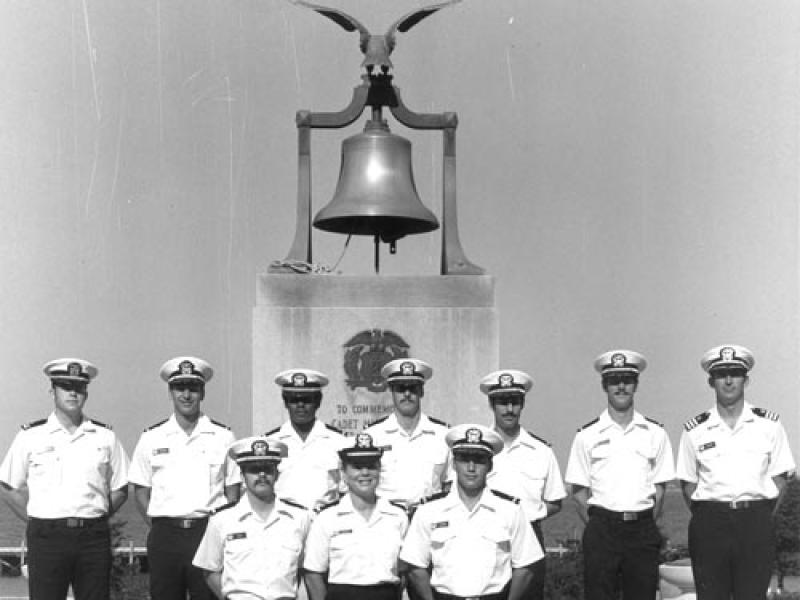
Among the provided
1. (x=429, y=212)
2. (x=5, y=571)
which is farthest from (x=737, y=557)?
(x=5, y=571)

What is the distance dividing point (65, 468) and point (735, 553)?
387 cm

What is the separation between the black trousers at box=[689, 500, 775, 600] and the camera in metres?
6.18

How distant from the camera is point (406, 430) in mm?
→ 6344

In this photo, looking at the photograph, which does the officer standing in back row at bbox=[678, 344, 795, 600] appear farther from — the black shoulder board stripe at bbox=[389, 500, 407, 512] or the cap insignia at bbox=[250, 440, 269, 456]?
the cap insignia at bbox=[250, 440, 269, 456]

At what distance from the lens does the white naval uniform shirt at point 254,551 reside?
539cm

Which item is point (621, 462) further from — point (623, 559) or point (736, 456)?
point (736, 456)

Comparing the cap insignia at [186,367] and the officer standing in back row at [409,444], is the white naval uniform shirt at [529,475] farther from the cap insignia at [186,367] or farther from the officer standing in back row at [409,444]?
the cap insignia at [186,367]

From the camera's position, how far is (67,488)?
635cm

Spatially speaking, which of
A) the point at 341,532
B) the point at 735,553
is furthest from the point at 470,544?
the point at 735,553

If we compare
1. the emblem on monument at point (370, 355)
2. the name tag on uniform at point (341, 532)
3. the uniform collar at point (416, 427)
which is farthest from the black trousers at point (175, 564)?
the emblem on monument at point (370, 355)

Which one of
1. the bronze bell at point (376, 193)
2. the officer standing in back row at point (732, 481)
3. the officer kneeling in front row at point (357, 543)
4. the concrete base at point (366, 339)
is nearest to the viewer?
the officer kneeling in front row at point (357, 543)

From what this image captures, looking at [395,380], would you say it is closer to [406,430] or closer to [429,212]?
[406,430]

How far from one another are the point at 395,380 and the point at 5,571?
22.7 m

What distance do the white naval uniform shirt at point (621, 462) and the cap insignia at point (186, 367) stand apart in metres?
2.31
